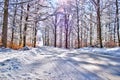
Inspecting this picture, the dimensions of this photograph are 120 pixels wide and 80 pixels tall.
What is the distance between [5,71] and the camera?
6.31 metres

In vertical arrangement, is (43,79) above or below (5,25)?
below

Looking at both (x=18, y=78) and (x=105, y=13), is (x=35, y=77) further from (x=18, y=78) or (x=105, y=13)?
(x=105, y=13)

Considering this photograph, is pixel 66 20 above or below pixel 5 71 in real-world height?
above

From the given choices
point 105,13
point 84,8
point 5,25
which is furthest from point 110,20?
point 5,25

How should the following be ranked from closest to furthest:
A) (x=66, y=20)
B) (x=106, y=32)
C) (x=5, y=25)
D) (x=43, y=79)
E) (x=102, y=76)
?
(x=43, y=79) < (x=102, y=76) < (x=5, y=25) < (x=66, y=20) < (x=106, y=32)

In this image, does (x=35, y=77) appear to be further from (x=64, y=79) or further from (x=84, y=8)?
(x=84, y=8)

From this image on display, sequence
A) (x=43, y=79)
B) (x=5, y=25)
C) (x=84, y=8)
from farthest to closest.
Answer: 1. (x=84, y=8)
2. (x=5, y=25)
3. (x=43, y=79)

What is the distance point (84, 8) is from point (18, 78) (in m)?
30.9

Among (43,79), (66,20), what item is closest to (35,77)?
(43,79)

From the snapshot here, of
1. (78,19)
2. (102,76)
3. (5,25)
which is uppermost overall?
(78,19)

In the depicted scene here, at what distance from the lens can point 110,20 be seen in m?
42.7

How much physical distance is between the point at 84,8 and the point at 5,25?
69.4ft

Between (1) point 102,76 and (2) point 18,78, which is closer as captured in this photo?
(2) point 18,78

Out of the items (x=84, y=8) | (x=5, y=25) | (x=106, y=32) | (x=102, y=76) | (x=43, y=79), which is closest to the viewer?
(x=43, y=79)
